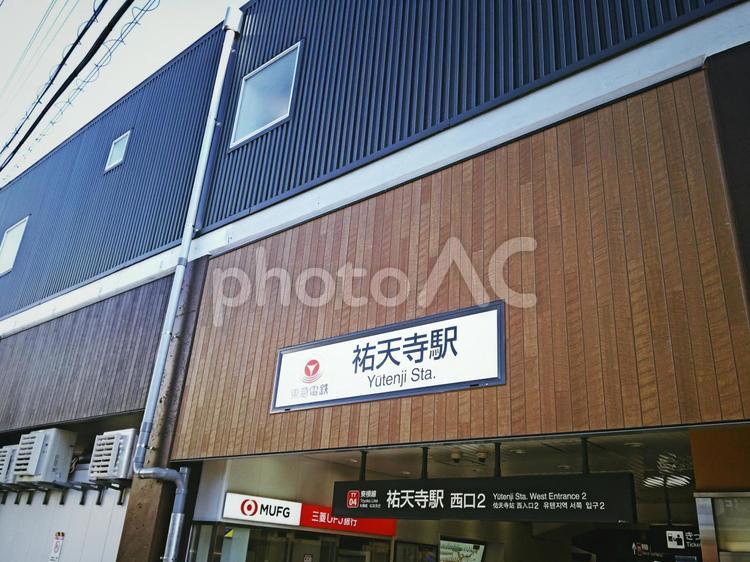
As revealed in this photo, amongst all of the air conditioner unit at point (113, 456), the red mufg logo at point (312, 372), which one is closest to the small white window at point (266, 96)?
the red mufg logo at point (312, 372)

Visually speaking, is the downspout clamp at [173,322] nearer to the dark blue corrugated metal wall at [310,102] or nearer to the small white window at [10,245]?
the dark blue corrugated metal wall at [310,102]

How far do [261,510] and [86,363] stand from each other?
403 cm

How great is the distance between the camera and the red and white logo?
25.6 feet

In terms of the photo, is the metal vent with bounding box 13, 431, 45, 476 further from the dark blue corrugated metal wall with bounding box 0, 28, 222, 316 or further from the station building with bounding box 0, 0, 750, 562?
the dark blue corrugated metal wall with bounding box 0, 28, 222, 316

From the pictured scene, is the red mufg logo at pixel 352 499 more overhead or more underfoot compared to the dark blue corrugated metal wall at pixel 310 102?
more underfoot

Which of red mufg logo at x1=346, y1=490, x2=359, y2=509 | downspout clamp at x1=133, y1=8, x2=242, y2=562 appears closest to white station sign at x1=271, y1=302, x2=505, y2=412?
red mufg logo at x1=346, y1=490, x2=359, y2=509

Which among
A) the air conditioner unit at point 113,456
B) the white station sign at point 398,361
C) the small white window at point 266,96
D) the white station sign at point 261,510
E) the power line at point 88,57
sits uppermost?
the small white window at point 266,96

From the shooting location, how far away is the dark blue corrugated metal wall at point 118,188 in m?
10.3

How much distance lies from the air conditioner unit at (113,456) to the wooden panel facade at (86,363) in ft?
1.18

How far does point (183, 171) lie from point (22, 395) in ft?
16.9

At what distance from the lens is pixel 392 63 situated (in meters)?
7.48

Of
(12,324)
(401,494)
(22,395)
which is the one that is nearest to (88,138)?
(12,324)

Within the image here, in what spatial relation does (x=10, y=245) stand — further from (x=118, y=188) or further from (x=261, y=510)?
(x=261, y=510)

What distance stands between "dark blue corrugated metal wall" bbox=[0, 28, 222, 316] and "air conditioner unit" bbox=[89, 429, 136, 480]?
2.86m
